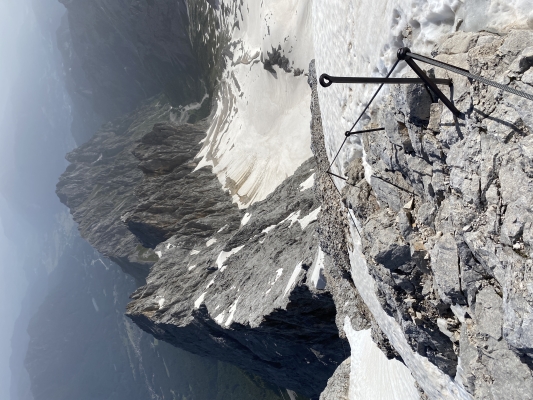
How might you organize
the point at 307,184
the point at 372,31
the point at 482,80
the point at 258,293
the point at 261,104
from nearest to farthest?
the point at 482,80 < the point at 372,31 < the point at 258,293 < the point at 307,184 < the point at 261,104

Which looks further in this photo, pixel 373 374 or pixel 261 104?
pixel 261 104

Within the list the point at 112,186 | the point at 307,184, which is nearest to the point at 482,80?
the point at 307,184

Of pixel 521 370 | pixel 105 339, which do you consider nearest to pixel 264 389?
pixel 521 370

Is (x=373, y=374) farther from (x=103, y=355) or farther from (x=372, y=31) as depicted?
(x=103, y=355)

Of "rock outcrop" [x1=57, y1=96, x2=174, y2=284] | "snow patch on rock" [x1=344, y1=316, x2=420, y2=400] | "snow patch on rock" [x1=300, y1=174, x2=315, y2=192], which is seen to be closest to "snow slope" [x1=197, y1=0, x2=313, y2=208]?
"snow patch on rock" [x1=300, y1=174, x2=315, y2=192]

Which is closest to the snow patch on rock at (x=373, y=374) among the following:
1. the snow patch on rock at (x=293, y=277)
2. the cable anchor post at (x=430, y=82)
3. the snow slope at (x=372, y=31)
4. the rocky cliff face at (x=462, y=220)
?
the rocky cliff face at (x=462, y=220)

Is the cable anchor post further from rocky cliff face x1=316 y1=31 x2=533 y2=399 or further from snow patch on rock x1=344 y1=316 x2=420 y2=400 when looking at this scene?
snow patch on rock x1=344 y1=316 x2=420 y2=400
